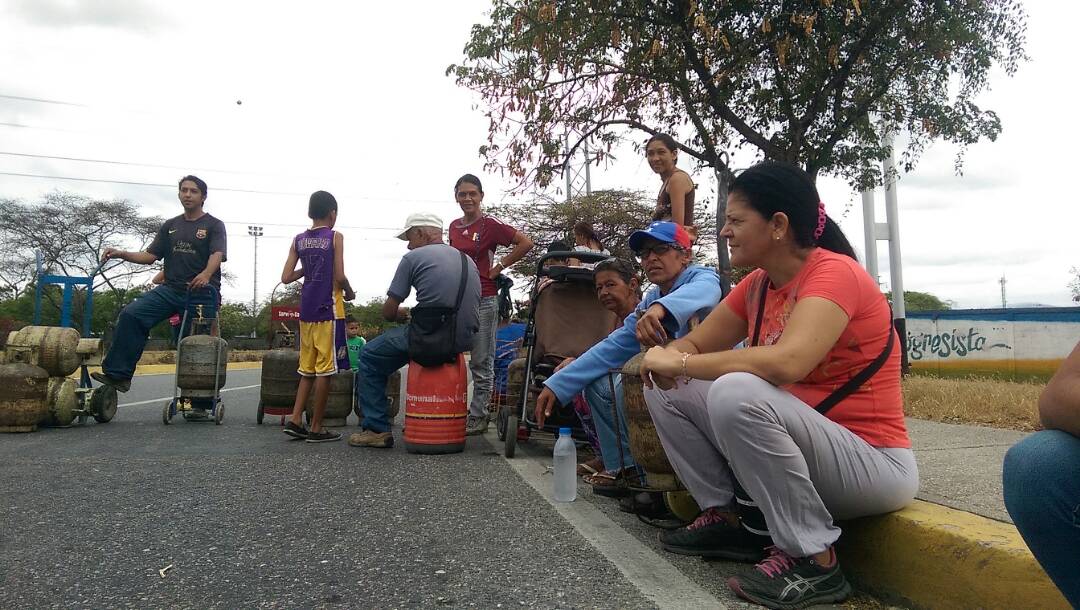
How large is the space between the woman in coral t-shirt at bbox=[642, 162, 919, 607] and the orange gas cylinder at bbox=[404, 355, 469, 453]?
259 cm

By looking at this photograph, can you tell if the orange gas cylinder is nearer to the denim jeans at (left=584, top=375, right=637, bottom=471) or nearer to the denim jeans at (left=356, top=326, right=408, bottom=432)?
the denim jeans at (left=356, top=326, right=408, bottom=432)

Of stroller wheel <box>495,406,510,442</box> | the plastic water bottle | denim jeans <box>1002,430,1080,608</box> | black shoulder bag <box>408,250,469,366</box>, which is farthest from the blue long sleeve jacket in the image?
stroller wheel <box>495,406,510,442</box>

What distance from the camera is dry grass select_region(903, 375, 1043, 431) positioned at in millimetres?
6086

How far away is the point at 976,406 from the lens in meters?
6.70

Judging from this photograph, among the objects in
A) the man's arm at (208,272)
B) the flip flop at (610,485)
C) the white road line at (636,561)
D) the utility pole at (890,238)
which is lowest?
the white road line at (636,561)

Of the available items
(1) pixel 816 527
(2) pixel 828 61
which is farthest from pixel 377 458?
(2) pixel 828 61

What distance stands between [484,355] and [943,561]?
402 centimetres

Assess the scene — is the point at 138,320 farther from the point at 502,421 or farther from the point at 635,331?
the point at 635,331

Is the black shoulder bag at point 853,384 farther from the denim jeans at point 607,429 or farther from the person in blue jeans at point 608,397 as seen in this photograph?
the denim jeans at point 607,429

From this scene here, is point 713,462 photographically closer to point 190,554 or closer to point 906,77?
point 190,554

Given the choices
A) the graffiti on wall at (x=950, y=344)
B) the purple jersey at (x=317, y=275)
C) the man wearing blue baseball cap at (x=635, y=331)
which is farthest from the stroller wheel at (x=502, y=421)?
the graffiti on wall at (x=950, y=344)

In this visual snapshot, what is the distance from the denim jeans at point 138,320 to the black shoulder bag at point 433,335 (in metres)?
2.68

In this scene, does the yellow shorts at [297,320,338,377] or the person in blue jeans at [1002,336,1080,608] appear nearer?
the person in blue jeans at [1002,336,1080,608]

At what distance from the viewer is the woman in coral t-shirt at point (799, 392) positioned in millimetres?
2170
